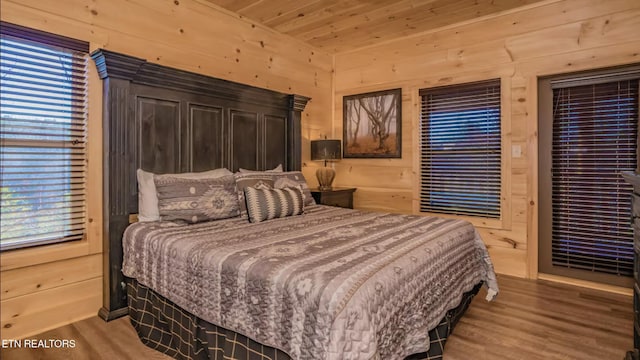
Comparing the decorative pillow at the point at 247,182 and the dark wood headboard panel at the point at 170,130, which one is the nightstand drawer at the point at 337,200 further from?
the decorative pillow at the point at 247,182

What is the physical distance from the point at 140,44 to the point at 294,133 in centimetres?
163

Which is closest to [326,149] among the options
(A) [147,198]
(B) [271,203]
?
(B) [271,203]

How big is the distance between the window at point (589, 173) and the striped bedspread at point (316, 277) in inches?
51.1

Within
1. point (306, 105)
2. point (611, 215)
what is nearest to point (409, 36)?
point (306, 105)

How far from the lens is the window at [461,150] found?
363 cm

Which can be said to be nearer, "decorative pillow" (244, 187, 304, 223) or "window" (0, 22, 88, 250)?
"window" (0, 22, 88, 250)

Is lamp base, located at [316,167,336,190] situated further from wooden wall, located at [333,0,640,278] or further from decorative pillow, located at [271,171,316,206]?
decorative pillow, located at [271,171,316,206]

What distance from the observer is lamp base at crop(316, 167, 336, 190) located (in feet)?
14.2

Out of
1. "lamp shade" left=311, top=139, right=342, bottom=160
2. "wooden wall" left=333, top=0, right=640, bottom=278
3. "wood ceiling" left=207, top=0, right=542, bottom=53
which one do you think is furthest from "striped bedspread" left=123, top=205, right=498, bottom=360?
"wood ceiling" left=207, top=0, right=542, bottom=53

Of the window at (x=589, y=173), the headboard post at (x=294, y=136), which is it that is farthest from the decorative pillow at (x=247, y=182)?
the window at (x=589, y=173)

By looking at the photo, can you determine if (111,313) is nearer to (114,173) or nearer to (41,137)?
(114,173)

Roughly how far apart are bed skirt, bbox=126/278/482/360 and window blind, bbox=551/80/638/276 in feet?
4.75

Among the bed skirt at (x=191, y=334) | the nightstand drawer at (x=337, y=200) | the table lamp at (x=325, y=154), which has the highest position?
the table lamp at (x=325, y=154)

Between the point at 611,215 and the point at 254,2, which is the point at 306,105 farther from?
the point at 611,215
